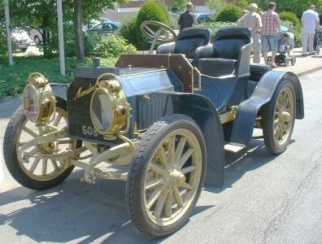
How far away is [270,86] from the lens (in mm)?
5445

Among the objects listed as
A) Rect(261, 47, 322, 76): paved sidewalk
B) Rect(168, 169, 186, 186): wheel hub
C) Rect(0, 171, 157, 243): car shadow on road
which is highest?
Rect(261, 47, 322, 76): paved sidewalk

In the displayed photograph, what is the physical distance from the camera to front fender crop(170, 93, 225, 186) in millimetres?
4161

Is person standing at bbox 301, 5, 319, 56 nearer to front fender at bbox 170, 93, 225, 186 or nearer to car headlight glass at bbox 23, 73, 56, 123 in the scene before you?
front fender at bbox 170, 93, 225, 186

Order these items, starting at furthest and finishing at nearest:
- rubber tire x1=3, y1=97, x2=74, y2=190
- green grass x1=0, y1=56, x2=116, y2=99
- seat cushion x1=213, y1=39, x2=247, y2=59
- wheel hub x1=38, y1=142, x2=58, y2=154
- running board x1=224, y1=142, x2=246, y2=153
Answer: green grass x1=0, y1=56, x2=116, y2=99
seat cushion x1=213, y1=39, x2=247, y2=59
running board x1=224, y1=142, x2=246, y2=153
wheel hub x1=38, y1=142, x2=58, y2=154
rubber tire x1=3, y1=97, x2=74, y2=190

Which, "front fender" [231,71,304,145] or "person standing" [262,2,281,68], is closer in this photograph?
"front fender" [231,71,304,145]

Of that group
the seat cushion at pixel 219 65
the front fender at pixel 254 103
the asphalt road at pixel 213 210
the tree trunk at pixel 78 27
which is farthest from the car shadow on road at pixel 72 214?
the tree trunk at pixel 78 27

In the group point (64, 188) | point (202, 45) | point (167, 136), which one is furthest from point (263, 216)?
point (202, 45)

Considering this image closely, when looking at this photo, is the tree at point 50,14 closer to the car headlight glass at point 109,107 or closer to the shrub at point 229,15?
the car headlight glass at point 109,107

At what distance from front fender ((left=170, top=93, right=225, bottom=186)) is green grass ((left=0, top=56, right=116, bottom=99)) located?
5.25 m

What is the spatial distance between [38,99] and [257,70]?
3.07 m

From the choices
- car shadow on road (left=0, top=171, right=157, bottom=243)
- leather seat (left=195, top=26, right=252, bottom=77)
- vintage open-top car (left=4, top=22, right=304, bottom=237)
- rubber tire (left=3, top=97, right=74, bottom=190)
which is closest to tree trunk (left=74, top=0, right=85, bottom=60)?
leather seat (left=195, top=26, right=252, bottom=77)

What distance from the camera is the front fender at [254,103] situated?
196 inches

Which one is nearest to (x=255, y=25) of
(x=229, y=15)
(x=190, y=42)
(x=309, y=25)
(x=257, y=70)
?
(x=309, y=25)

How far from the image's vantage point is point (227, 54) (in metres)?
5.69
